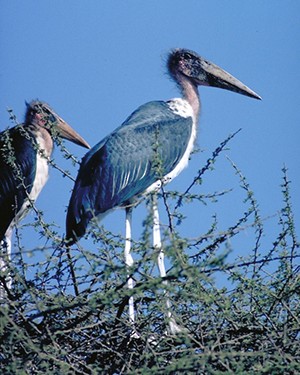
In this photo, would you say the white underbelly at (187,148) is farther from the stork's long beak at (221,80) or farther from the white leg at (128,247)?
the stork's long beak at (221,80)

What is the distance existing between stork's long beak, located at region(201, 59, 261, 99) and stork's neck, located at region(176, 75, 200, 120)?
4.4 inches

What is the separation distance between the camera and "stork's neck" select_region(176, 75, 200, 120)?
594cm

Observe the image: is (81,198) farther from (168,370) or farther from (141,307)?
(168,370)

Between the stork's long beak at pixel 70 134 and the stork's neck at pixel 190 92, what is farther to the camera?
the stork's long beak at pixel 70 134

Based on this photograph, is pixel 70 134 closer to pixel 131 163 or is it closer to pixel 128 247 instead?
pixel 131 163

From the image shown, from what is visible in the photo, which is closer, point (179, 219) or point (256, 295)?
point (256, 295)

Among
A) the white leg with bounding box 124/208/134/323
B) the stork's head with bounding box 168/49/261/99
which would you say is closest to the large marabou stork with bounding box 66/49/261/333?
the white leg with bounding box 124/208/134/323

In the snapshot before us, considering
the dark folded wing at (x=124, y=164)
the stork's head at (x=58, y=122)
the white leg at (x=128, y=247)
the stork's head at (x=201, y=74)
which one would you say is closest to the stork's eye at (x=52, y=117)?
the stork's head at (x=58, y=122)

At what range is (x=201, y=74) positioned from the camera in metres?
6.21

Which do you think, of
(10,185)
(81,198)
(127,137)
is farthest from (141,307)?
(10,185)

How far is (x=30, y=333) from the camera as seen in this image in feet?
11.8

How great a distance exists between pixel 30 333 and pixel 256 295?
990 millimetres

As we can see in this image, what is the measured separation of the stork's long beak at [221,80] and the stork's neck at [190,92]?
11cm

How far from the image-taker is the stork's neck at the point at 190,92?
19.5 feet
